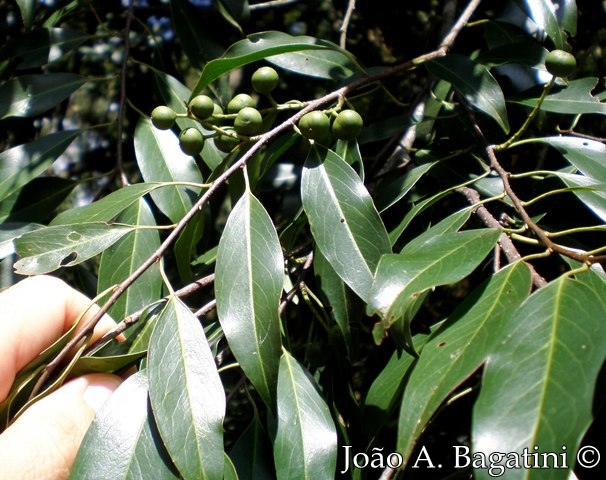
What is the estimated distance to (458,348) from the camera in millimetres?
769

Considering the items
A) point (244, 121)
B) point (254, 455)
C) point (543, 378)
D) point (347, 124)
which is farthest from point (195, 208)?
point (543, 378)

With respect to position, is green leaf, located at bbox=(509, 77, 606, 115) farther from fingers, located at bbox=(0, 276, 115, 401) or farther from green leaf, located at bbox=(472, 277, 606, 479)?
fingers, located at bbox=(0, 276, 115, 401)

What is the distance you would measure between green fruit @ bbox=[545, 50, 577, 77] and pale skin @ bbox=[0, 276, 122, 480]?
777 millimetres

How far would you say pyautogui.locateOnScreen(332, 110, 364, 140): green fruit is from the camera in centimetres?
105

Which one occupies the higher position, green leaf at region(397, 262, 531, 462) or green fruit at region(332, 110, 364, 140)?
green fruit at region(332, 110, 364, 140)

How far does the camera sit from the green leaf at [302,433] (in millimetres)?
904

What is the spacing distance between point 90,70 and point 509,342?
6.56ft

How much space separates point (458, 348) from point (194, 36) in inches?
42.9

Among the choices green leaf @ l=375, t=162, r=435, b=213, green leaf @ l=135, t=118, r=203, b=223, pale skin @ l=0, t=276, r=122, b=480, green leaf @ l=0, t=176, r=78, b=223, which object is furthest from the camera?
green leaf @ l=0, t=176, r=78, b=223

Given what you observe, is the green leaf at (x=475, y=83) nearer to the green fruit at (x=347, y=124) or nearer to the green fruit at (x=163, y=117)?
the green fruit at (x=347, y=124)

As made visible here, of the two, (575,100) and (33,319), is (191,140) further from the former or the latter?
(575,100)

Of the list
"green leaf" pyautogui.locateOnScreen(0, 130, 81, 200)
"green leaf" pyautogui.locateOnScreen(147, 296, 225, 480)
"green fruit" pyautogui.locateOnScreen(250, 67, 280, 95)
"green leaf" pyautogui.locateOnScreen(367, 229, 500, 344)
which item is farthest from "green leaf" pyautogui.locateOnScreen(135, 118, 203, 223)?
"green leaf" pyautogui.locateOnScreen(367, 229, 500, 344)

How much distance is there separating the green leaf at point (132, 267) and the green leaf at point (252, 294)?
25cm

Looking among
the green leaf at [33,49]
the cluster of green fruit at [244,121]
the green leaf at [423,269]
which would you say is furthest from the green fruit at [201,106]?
the green leaf at [33,49]
